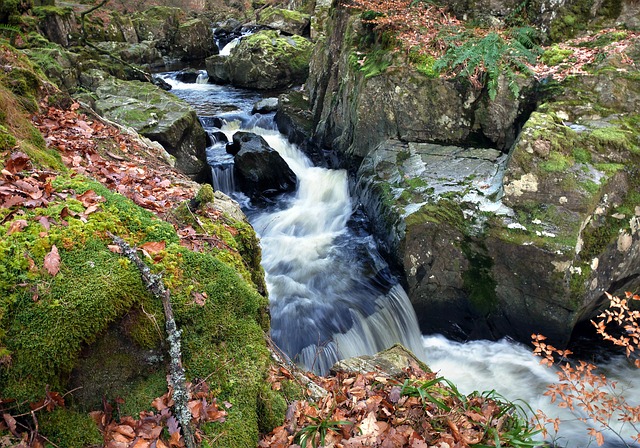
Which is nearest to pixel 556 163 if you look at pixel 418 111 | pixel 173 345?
pixel 418 111

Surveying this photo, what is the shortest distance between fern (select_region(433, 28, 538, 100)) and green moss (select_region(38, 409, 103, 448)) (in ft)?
23.7

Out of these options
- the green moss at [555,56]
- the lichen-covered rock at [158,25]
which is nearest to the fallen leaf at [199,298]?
the green moss at [555,56]

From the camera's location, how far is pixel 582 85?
6895mm

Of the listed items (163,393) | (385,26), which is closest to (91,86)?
(385,26)

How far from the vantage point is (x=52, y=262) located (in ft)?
6.93

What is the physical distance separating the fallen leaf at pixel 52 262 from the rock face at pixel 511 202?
199 inches

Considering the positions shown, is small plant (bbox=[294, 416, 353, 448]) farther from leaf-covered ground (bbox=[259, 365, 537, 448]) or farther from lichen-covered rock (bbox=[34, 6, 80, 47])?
lichen-covered rock (bbox=[34, 6, 80, 47])

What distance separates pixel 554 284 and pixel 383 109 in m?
4.73

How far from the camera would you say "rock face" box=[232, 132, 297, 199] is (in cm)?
961

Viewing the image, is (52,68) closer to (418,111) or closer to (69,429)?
(418,111)

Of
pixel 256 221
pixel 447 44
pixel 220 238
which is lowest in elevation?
pixel 256 221

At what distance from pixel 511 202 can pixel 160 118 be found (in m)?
7.63

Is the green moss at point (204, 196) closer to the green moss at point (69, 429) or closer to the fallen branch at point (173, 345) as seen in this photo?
the fallen branch at point (173, 345)

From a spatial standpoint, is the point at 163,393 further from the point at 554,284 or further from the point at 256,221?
the point at 256,221
